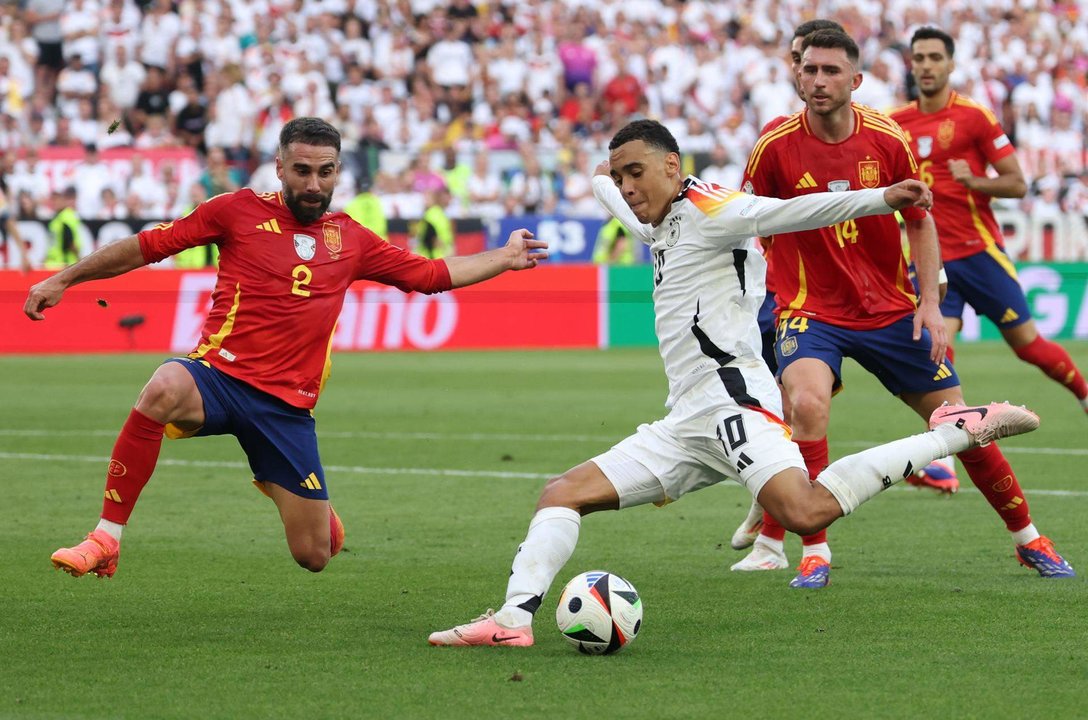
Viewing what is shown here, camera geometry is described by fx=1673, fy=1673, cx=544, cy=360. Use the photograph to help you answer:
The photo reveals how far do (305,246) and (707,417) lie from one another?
1.84 metres

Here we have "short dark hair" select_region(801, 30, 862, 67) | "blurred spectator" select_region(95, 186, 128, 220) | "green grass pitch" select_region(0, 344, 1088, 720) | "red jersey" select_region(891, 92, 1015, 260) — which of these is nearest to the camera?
"green grass pitch" select_region(0, 344, 1088, 720)

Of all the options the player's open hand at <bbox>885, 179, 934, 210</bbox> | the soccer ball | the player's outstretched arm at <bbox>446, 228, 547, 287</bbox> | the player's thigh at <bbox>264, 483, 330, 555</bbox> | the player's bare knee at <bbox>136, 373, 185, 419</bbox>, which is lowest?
the soccer ball

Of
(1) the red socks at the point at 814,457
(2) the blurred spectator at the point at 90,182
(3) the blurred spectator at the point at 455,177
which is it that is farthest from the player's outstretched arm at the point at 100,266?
(3) the blurred spectator at the point at 455,177

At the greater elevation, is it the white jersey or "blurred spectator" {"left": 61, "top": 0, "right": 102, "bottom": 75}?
"blurred spectator" {"left": 61, "top": 0, "right": 102, "bottom": 75}

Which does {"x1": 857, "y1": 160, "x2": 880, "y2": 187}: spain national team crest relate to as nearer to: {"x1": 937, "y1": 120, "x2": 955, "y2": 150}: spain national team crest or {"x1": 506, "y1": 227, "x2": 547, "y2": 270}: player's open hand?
{"x1": 506, "y1": 227, "x2": 547, "y2": 270}: player's open hand

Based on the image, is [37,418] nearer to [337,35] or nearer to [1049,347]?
[1049,347]

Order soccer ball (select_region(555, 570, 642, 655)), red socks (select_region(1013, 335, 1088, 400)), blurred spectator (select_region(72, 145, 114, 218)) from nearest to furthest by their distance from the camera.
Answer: soccer ball (select_region(555, 570, 642, 655)) → red socks (select_region(1013, 335, 1088, 400)) → blurred spectator (select_region(72, 145, 114, 218))

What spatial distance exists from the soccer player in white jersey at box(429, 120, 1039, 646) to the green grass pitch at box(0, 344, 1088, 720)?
0.50 metres

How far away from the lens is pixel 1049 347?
10945 mm

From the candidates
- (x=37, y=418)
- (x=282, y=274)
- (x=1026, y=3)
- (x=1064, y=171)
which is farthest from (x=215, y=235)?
(x=1026, y=3)

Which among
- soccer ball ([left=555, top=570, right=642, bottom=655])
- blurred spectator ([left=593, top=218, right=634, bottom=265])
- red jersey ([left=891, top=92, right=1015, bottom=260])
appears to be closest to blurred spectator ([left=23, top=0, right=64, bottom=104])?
blurred spectator ([left=593, top=218, right=634, bottom=265])

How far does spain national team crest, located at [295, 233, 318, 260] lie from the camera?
6832 millimetres

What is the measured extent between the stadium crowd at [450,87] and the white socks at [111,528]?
55.5 feet

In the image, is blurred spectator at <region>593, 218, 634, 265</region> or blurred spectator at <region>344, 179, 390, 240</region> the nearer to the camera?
blurred spectator at <region>344, 179, 390, 240</region>
